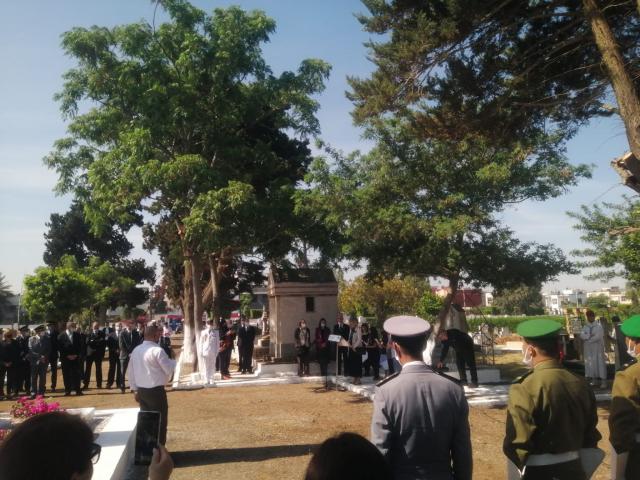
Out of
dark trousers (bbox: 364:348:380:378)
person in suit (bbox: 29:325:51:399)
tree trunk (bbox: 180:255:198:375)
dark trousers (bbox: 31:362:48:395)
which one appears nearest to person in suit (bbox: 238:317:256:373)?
tree trunk (bbox: 180:255:198:375)

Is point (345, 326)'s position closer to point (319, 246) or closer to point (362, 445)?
point (319, 246)

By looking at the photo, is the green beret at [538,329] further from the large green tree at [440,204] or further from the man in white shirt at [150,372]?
the large green tree at [440,204]

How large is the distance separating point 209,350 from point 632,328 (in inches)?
519

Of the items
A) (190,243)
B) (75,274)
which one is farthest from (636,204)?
(75,274)

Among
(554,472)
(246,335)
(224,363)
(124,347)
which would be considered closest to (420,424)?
(554,472)

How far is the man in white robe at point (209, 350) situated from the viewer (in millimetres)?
15312

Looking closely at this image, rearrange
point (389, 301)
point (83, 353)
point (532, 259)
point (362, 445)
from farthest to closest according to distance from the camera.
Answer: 1. point (389, 301)
2. point (83, 353)
3. point (532, 259)
4. point (362, 445)

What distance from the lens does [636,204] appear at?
1906cm

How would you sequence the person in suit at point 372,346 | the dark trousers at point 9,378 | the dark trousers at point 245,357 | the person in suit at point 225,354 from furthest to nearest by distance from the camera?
1. the dark trousers at point 245,357
2. the person in suit at point 225,354
3. the person in suit at point 372,346
4. the dark trousers at point 9,378

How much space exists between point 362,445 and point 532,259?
445 inches

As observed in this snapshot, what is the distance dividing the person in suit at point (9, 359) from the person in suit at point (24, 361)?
12 cm

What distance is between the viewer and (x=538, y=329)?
3.31 m

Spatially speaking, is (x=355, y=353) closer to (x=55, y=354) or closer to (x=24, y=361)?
(x=55, y=354)

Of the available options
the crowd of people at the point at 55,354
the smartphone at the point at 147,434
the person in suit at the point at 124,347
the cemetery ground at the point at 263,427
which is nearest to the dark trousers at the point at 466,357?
the cemetery ground at the point at 263,427
